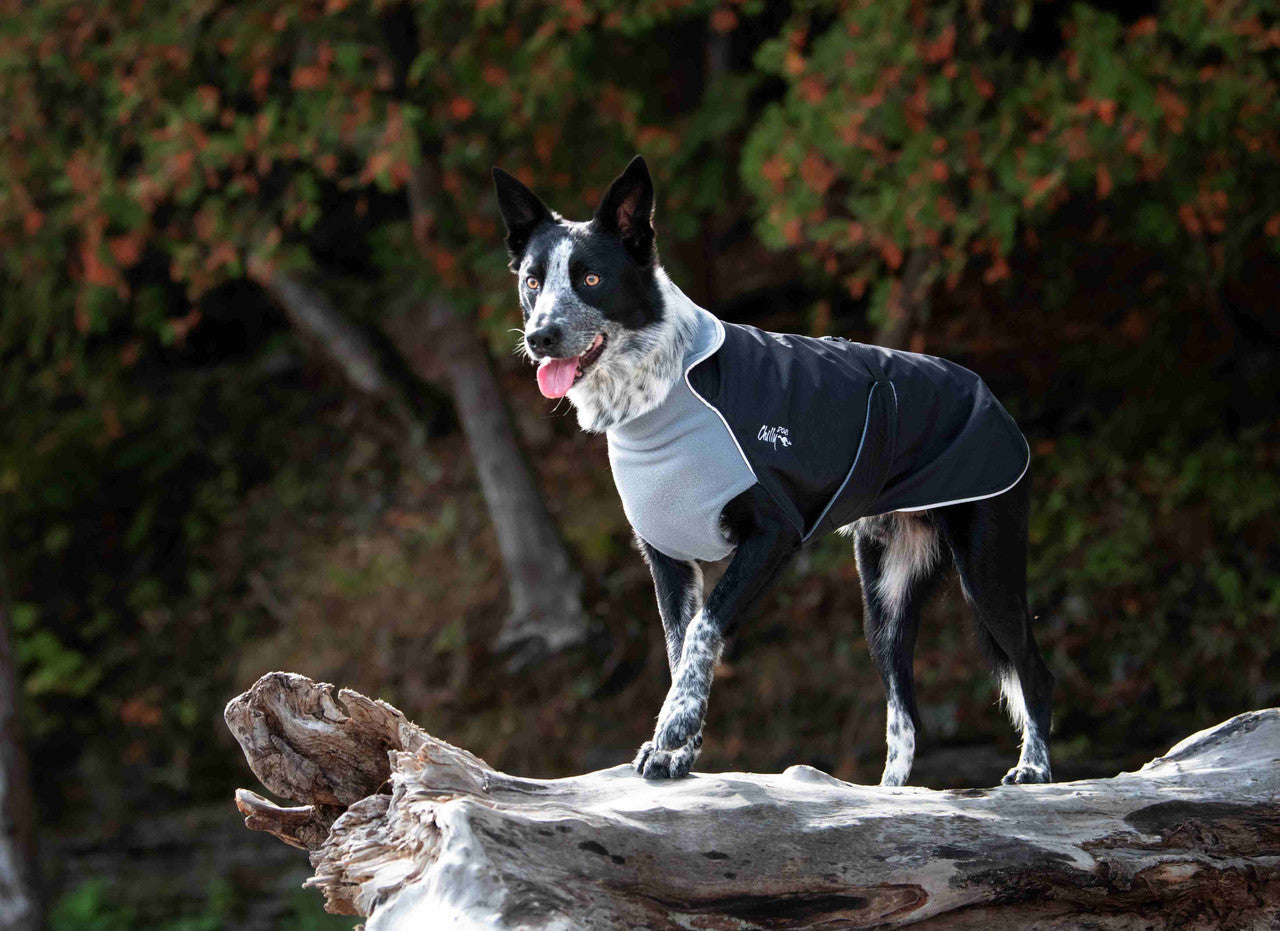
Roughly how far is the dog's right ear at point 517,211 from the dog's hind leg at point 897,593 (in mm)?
1398

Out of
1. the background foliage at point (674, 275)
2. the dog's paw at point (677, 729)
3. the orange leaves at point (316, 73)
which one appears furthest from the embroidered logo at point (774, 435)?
the orange leaves at point (316, 73)

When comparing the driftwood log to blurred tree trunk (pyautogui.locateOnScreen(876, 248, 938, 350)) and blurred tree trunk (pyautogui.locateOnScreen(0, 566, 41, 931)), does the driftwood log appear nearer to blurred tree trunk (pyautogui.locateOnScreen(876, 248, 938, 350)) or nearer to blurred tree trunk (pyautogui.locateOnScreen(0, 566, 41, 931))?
blurred tree trunk (pyautogui.locateOnScreen(876, 248, 938, 350))

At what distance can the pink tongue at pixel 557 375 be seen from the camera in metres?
3.68

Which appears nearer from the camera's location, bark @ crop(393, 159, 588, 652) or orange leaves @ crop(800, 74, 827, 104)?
orange leaves @ crop(800, 74, 827, 104)

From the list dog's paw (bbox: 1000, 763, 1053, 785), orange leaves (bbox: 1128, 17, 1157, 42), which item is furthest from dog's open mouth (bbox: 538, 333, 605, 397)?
orange leaves (bbox: 1128, 17, 1157, 42)

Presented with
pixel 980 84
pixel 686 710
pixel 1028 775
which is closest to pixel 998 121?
pixel 980 84

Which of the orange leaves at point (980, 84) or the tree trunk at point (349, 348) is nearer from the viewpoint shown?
the orange leaves at point (980, 84)

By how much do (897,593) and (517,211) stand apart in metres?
1.68

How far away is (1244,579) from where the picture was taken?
26.3 ft

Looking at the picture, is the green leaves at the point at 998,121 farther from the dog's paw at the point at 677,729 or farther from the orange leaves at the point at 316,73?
the dog's paw at the point at 677,729

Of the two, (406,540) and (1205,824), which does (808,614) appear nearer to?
(406,540)

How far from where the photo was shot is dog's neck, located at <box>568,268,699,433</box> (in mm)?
3742

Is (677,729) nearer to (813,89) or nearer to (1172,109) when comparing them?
(813,89)

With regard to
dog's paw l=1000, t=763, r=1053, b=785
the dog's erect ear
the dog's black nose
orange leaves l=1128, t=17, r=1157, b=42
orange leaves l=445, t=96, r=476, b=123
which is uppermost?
orange leaves l=445, t=96, r=476, b=123
